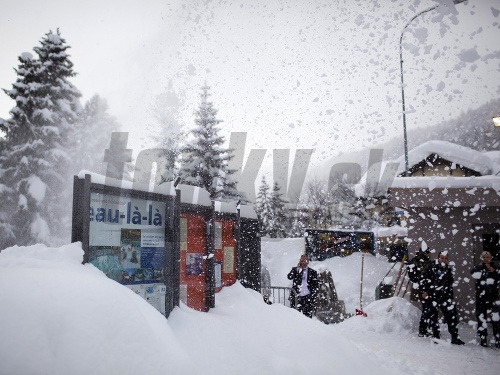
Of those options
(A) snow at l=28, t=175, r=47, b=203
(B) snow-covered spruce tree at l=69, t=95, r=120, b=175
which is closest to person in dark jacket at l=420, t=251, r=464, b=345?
(A) snow at l=28, t=175, r=47, b=203

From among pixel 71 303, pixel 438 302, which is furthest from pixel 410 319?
pixel 71 303

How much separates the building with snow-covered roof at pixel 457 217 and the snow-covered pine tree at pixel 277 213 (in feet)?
104

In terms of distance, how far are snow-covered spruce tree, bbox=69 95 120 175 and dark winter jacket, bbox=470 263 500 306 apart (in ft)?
75.8

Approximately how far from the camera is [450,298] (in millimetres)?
7777

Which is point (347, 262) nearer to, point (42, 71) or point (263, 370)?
point (263, 370)

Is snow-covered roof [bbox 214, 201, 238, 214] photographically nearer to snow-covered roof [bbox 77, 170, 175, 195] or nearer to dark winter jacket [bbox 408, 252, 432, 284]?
snow-covered roof [bbox 77, 170, 175, 195]

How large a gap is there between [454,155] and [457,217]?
8111 mm

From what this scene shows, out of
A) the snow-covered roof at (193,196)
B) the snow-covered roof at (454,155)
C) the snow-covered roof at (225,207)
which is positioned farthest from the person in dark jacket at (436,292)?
the snow-covered roof at (454,155)

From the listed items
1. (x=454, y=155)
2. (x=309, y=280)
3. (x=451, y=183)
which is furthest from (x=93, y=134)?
(x=451, y=183)

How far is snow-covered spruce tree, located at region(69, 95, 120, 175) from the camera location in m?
25.4

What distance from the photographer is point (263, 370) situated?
379 cm

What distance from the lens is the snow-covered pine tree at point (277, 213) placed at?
140 ft

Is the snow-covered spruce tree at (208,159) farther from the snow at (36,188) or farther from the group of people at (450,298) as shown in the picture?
the group of people at (450,298)

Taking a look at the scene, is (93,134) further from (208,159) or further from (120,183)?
(120,183)
